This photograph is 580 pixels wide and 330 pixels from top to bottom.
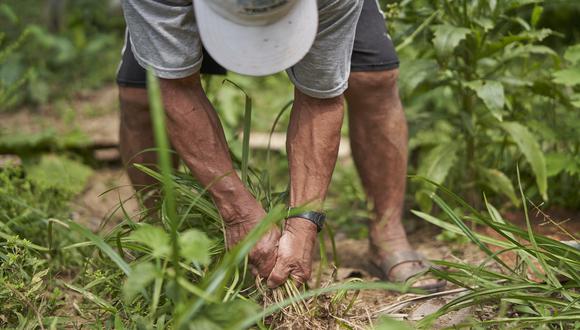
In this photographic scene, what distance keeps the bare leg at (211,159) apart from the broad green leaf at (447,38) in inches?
39.5

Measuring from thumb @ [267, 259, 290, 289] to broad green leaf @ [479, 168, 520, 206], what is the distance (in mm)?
1237

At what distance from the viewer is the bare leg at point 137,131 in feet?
8.91

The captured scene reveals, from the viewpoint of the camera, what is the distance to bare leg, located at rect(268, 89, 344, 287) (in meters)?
2.15

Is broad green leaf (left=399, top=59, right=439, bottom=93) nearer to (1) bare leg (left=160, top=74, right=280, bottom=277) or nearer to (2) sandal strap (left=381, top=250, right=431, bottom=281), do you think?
(2) sandal strap (left=381, top=250, right=431, bottom=281)

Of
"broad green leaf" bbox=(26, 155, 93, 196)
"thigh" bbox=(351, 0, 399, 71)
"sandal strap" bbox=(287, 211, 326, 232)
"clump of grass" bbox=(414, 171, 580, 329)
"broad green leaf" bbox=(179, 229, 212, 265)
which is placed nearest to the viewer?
"broad green leaf" bbox=(179, 229, 212, 265)

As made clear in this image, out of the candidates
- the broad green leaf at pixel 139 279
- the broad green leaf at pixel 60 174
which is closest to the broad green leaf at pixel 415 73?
the broad green leaf at pixel 60 174

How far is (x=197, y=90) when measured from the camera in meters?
2.11

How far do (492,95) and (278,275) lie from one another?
1.18 meters

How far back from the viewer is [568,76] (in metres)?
2.84

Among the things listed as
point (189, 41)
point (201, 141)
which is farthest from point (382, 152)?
point (189, 41)

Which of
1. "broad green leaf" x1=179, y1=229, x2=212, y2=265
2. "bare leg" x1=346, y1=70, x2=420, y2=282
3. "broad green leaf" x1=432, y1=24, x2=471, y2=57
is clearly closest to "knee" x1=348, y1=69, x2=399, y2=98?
"bare leg" x1=346, y1=70, x2=420, y2=282

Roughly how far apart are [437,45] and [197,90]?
1.04 m

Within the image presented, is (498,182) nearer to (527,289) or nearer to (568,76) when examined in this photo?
(568,76)

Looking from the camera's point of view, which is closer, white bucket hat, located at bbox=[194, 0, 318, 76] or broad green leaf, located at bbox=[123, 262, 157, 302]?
broad green leaf, located at bbox=[123, 262, 157, 302]
